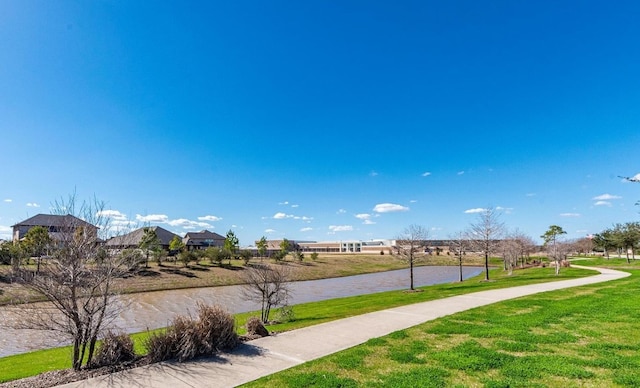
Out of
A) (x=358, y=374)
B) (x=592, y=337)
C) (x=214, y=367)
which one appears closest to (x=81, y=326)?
(x=214, y=367)

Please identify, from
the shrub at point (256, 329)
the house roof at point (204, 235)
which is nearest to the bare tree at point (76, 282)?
the shrub at point (256, 329)

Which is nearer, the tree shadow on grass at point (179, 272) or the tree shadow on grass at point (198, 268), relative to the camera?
the tree shadow on grass at point (179, 272)

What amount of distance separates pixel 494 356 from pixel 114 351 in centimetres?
708

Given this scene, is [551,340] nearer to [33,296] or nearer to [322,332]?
[322,332]

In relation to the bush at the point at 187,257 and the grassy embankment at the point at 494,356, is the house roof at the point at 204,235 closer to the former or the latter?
the bush at the point at 187,257

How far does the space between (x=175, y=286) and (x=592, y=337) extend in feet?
118

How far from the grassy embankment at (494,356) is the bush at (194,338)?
6.30 ft

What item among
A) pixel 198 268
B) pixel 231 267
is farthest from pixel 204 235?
pixel 198 268

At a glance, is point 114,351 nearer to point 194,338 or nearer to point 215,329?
point 194,338

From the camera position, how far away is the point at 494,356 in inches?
249

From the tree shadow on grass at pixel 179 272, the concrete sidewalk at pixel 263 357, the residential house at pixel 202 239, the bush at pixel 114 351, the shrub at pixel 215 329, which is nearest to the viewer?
the concrete sidewalk at pixel 263 357

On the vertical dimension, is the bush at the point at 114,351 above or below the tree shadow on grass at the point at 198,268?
above

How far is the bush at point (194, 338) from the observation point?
6.55 m

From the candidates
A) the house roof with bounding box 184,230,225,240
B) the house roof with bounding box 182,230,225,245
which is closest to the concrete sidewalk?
the house roof with bounding box 182,230,225,245
